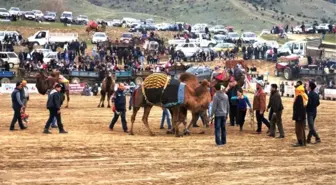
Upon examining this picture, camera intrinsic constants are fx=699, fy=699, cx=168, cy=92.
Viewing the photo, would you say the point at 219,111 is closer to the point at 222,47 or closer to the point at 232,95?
the point at 232,95

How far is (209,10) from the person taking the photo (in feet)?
354

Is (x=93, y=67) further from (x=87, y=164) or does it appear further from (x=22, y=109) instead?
(x=87, y=164)

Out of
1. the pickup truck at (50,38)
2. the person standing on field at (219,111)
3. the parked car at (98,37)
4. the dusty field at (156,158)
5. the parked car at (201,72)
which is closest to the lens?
the dusty field at (156,158)

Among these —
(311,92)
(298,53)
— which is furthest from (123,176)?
(298,53)

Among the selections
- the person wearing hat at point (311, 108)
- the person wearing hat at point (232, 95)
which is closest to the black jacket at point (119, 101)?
the person wearing hat at point (232, 95)

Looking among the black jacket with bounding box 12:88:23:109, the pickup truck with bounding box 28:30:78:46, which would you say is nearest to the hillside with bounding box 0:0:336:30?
the pickup truck with bounding box 28:30:78:46

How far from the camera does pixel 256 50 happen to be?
57.9m

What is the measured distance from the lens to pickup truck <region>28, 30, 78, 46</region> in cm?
6006

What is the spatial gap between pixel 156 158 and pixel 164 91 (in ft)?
13.8

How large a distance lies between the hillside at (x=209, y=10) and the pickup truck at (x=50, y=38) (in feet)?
114

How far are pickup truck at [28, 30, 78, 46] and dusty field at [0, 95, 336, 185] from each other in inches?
1484

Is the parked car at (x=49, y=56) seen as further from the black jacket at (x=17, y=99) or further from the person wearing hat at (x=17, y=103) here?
the black jacket at (x=17, y=99)

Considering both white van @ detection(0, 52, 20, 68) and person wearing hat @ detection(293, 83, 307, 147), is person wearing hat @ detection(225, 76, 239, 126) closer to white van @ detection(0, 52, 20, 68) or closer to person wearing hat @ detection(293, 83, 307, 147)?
person wearing hat @ detection(293, 83, 307, 147)

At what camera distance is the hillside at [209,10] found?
326 feet
